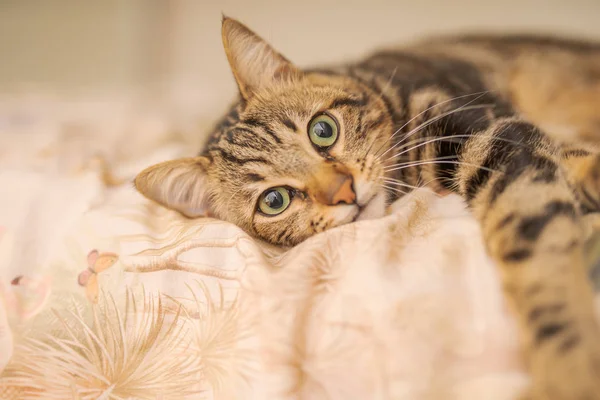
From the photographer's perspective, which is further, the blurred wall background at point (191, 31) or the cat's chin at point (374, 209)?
the blurred wall background at point (191, 31)

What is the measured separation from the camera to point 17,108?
51.6 inches

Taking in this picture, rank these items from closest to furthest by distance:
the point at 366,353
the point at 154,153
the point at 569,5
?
the point at 366,353 < the point at 154,153 < the point at 569,5

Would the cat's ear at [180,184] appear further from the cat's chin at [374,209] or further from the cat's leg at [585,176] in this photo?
the cat's leg at [585,176]

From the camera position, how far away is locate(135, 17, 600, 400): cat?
0.52 meters

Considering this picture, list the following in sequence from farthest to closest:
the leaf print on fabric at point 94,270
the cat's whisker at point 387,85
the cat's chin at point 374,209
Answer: the cat's whisker at point 387,85
the cat's chin at point 374,209
the leaf print on fabric at point 94,270

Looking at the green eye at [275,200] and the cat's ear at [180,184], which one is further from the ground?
the cat's ear at [180,184]

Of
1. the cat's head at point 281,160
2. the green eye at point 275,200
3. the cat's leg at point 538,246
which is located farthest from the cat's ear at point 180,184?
the cat's leg at point 538,246

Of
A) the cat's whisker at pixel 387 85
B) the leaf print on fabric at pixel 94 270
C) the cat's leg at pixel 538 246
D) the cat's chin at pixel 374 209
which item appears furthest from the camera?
the cat's whisker at pixel 387 85

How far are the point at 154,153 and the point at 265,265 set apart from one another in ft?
1.95

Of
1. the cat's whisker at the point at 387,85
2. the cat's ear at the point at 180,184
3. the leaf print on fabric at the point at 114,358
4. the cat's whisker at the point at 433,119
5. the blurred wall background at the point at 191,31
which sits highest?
the blurred wall background at the point at 191,31

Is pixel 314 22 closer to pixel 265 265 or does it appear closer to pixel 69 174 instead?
pixel 69 174

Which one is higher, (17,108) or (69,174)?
(17,108)

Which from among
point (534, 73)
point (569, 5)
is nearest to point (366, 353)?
point (534, 73)

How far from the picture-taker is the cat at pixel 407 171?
0.52 metres
